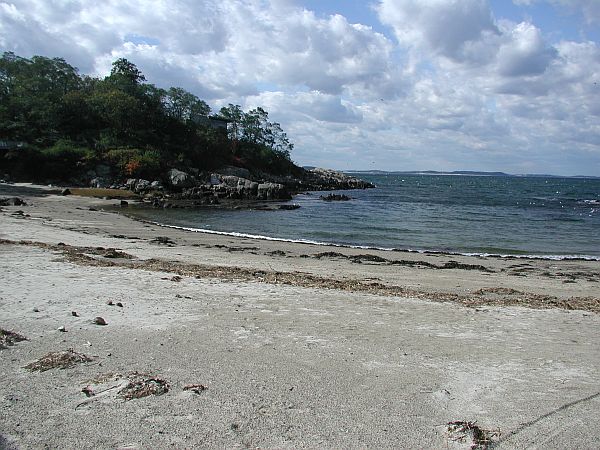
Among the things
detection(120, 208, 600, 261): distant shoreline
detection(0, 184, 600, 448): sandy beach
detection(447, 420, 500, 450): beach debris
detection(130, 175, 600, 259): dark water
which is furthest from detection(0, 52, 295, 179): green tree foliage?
detection(447, 420, 500, 450): beach debris

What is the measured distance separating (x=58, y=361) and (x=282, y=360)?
282cm

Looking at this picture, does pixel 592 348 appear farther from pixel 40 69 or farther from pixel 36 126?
pixel 40 69

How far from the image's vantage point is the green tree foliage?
54375mm

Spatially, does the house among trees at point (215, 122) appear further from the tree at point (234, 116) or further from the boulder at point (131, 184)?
the boulder at point (131, 184)

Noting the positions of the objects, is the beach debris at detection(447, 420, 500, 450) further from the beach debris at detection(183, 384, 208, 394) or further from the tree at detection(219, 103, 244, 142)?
the tree at detection(219, 103, 244, 142)

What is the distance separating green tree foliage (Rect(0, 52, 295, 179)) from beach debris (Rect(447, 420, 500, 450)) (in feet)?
178

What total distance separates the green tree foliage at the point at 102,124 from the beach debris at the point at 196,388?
2069 inches

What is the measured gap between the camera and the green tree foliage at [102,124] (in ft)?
178

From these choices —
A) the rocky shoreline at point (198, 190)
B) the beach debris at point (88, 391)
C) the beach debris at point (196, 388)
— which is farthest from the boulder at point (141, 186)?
the beach debris at point (196, 388)

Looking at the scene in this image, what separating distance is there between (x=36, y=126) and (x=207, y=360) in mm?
62941

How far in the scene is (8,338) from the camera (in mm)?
6426

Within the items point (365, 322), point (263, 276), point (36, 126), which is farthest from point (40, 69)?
point (365, 322)

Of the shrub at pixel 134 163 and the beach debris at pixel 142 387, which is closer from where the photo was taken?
the beach debris at pixel 142 387

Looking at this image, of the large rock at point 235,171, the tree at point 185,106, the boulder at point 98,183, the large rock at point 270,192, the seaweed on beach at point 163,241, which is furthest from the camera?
the tree at point 185,106
